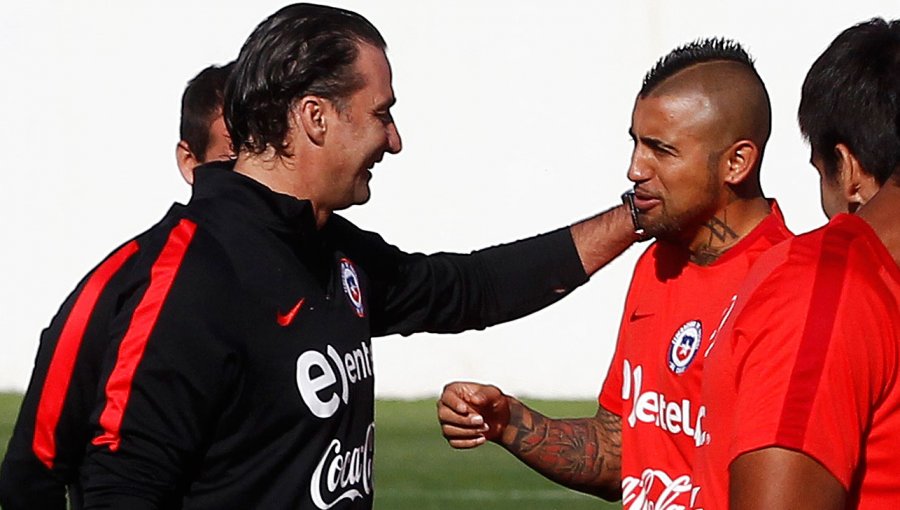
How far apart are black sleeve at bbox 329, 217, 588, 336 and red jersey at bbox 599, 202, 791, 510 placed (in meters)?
0.36

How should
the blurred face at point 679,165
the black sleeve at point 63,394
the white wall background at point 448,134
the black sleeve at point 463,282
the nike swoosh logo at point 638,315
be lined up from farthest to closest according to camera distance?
the white wall background at point 448,134, the black sleeve at point 463,282, the nike swoosh logo at point 638,315, the blurred face at point 679,165, the black sleeve at point 63,394

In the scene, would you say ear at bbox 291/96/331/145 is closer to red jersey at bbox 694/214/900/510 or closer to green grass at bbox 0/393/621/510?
red jersey at bbox 694/214/900/510

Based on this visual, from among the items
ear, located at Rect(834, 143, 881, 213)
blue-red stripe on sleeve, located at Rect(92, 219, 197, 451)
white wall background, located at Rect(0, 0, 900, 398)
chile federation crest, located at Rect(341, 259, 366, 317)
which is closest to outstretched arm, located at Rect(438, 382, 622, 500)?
chile federation crest, located at Rect(341, 259, 366, 317)

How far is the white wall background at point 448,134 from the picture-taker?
37.8ft

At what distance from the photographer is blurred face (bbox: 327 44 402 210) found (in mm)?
3271

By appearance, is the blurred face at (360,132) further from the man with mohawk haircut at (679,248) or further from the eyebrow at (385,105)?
the man with mohawk haircut at (679,248)

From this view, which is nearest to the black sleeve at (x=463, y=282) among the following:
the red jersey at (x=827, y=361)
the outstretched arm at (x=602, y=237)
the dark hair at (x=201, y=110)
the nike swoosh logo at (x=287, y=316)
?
the outstretched arm at (x=602, y=237)

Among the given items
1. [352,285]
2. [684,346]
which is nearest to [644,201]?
[684,346]

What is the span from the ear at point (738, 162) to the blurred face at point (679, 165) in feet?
0.09

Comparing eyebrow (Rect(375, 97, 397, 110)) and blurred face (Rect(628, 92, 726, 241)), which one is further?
blurred face (Rect(628, 92, 726, 241))

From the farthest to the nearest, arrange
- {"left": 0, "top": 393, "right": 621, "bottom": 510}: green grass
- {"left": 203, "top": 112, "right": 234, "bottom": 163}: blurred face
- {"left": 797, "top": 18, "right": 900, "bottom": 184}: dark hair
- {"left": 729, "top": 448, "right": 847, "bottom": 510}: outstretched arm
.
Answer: {"left": 0, "top": 393, "right": 621, "bottom": 510}: green grass, {"left": 203, "top": 112, "right": 234, "bottom": 163}: blurred face, {"left": 797, "top": 18, "right": 900, "bottom": 184}: dark hair, {"left": 729, "top": 448, "right": 847, "bottom": 510}: outstretched arm

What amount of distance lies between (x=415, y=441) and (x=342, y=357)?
260 inches

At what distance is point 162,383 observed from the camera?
2.87 metres

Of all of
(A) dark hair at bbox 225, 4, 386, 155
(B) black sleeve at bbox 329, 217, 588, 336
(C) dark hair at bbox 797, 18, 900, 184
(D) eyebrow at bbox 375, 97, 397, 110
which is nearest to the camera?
(C) dark hair at bbox 797, 18, 900, 184
